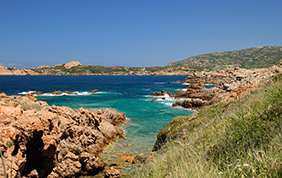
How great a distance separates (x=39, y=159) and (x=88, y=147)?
5.67 metres

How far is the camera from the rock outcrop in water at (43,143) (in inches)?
259

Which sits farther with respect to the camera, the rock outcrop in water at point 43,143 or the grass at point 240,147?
the rock outcrop in water at point 43,143

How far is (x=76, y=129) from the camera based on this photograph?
42.9 feet

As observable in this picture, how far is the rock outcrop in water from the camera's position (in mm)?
6590

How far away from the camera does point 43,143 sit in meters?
8.17

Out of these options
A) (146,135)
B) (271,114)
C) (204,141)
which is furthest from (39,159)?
(146,135)

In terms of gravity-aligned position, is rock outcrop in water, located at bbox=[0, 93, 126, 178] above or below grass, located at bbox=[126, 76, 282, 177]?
below

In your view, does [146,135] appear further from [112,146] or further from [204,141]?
[204,141]

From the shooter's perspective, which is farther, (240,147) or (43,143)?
(43,143)

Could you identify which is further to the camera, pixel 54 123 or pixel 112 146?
pixel 112 146

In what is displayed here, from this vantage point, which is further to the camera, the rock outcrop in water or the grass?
the rock outcrop in water

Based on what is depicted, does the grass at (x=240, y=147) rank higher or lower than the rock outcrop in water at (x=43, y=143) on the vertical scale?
higher

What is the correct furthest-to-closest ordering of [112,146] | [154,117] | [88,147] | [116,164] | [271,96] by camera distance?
[154,117] → [112,146] → [88,147] → [116,164] → [271,96]

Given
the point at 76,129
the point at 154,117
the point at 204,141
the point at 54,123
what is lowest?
the point at 154,117
